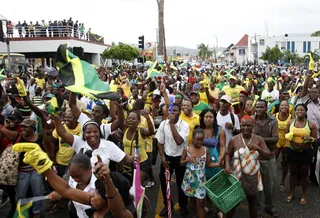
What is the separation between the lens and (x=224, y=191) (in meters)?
3.89

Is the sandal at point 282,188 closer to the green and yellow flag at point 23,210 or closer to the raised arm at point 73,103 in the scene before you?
the raised arm at point 73,103

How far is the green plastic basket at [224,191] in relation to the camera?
3.79 meters

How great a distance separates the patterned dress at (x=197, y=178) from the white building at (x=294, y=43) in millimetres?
85767

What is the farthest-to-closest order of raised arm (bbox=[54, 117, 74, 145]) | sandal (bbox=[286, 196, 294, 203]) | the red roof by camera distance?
1. the red roof
2. sandal (bbox=[286, 196, 294, 203])
3. raised arm (bbox=[54, 117, 74, 145])

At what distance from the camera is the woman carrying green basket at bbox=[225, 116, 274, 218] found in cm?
408

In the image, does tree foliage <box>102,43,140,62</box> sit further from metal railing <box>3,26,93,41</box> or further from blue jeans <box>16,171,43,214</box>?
blue jeans <box>16,171,43,214</box>

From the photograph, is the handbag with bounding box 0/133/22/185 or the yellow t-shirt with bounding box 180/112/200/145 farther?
the yellow t-shirt with bounding box 180/112/200/145

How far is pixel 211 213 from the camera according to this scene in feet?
15.5

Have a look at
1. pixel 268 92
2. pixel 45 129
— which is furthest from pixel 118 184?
pixel 268 92

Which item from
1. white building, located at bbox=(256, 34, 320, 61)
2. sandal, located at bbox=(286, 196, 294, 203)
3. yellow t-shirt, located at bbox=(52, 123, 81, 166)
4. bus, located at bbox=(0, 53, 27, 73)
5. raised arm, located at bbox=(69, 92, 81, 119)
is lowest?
sandal, located at bbox=(286, 196, 294, 203)

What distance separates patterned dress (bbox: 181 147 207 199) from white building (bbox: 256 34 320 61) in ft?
281

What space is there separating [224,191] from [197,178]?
1.40 feet

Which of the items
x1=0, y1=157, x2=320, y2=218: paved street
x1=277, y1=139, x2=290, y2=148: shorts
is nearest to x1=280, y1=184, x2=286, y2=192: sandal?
x1=0, y1=157, x2=320, y2=218: paved street

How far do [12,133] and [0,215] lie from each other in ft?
4.29
